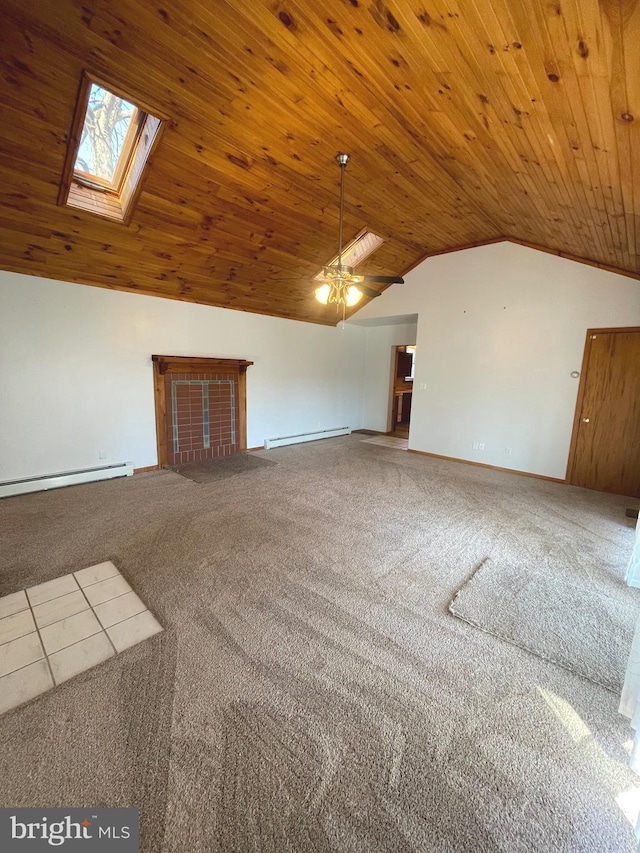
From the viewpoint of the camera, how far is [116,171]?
11.0 feet

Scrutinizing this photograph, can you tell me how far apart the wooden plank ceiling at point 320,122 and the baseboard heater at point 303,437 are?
3.12m

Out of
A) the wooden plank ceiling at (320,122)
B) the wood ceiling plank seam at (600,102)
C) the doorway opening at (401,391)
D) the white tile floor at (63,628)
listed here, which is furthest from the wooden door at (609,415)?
the white tile floor at (63,628)

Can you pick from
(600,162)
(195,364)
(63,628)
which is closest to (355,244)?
(195,364)

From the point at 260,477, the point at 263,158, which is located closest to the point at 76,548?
the point at 260,477

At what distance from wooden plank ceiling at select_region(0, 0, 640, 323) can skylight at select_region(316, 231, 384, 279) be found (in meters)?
0.47

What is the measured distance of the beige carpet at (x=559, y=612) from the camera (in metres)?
1.85

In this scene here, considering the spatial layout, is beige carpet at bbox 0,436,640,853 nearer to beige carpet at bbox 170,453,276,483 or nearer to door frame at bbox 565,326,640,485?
beige carpet at bbox 170,453,276,483

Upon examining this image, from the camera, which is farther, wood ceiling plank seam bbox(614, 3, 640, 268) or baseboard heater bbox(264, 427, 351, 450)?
baseboard heater bbox(264, 427, 351, 450)

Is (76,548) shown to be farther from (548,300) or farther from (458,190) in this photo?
(548,300)

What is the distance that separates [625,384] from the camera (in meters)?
4.34

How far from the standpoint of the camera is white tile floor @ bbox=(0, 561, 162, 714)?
5.53ft

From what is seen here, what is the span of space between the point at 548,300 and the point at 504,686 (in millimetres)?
4894

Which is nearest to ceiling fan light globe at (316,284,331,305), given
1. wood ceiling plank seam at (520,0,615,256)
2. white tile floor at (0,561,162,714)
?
wood ceiling plank seam at (520,0,615,256)

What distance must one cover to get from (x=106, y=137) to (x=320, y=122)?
6.22 feet
